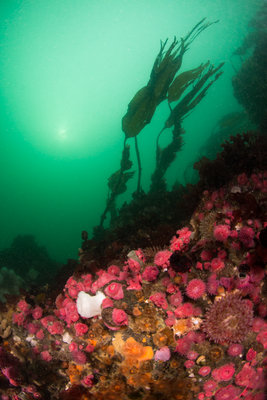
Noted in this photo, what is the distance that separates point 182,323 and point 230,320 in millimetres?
492

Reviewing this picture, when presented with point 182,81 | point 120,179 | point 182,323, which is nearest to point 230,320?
point 182,323

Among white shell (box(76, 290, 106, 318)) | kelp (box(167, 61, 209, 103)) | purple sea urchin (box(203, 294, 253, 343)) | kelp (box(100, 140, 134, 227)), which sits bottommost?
purple sea urchin (box(203, 294, 253, 343))

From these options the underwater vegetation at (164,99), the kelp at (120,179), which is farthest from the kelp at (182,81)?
the kelp at (120,179)

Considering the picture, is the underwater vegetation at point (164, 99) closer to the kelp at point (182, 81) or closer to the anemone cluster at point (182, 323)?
the kelp at point (182, 81)

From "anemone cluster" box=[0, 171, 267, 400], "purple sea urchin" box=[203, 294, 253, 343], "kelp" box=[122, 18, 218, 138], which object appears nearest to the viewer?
"purple sea urchin" box=[203, 294, 253, 343]

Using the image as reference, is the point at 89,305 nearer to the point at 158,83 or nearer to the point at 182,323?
the point at 182,323

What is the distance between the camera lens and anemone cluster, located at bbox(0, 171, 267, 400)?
200cm

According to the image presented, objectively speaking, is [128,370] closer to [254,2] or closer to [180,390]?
[180,390]

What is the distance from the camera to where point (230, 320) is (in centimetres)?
187

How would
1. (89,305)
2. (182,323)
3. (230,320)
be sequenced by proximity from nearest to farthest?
1. (230,320)
2. (182,323)
3. (89,305)

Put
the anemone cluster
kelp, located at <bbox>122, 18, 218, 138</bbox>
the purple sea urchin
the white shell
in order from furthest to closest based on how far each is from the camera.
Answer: kelp, located at <bbox>122, 18, 218, 138</bbox> < the white shell < the anemone cluster < the purple sea urchin

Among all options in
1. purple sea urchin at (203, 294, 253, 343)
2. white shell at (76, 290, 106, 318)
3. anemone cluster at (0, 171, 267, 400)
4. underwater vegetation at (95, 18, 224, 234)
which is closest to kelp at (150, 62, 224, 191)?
underwater vegetation at (95, 18, 224, 234)

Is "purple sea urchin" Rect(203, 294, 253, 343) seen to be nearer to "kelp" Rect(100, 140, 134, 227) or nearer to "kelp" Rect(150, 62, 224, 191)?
"kelp" Rect(150, 62, 224, 191)

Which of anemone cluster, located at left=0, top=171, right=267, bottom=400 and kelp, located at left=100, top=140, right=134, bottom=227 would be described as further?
kelp, located at left=100, top=140, right=134, bottom=227
